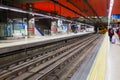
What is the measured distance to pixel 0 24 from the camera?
22.2 metres

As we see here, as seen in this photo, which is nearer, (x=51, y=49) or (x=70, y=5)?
(x=51, y=49)

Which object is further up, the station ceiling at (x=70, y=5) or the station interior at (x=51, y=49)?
the station ceiling at (x=70, y=5)

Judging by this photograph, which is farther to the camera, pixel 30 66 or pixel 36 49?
pixel 36 49

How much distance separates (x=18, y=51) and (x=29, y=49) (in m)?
1.86

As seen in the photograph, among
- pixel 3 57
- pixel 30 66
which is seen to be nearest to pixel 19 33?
pixel 3 57

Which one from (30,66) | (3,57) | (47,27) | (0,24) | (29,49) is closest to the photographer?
(30,66)

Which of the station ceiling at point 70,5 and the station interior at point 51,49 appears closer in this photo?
the station interior at point 51,49

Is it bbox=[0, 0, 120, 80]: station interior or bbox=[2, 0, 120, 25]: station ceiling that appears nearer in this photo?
bbox=[0, 0, 120, 80]: station interior

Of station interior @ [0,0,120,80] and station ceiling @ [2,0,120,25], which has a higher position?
station ceiling @ [2,0,120,25]

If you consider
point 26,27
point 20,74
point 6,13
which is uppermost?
point 6,13

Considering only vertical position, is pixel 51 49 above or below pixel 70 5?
below

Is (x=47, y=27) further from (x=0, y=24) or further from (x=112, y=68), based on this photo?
(x=112, y=68)

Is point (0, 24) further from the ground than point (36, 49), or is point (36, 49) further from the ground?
point (0, 24)

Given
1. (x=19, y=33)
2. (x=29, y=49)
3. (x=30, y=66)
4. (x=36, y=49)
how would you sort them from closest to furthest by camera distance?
(x=30, y=66) → (x=29, y=49) → (x=36, y=49) → (x=19, y=33)
